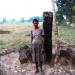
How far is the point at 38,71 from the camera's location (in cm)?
828

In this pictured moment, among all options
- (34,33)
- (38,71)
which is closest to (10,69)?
(38,71)

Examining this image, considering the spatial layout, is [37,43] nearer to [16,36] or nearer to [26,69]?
[26,69]

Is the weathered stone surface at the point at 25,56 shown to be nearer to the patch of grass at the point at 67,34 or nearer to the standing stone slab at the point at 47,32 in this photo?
the standing stone slab at the point at 47,32

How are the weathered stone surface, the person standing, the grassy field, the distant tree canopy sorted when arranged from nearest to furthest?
the person standing < the weathered stone surface < the grassy field < the distant tree canopy

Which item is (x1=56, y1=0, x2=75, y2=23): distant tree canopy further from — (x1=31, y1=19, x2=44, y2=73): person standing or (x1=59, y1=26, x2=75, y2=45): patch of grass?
(x1=31, y1=19, x2=44, y2=73): person standing

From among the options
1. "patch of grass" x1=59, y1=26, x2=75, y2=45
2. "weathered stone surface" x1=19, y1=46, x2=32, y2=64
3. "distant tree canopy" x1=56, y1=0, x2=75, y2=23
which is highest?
"distant tree canopy" x1=56, y1=0, x2=75, y2=23

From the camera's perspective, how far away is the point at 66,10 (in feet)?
37.0

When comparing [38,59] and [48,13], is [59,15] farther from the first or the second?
[38,59]

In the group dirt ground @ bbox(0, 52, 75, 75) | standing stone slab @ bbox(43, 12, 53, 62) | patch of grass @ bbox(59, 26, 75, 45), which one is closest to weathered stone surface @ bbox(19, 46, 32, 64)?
dirt ground @ bbox(0, 52, 75, 75)

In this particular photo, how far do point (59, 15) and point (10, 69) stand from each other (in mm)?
3029

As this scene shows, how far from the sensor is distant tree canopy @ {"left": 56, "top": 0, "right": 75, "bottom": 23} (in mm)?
10952

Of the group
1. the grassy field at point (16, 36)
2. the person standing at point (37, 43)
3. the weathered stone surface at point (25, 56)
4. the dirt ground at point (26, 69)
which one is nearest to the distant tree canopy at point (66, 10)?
the grassy field at point (16, 36)

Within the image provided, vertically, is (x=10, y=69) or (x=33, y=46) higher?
(x=33, y=46)

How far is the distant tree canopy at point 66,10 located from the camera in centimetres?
1095
